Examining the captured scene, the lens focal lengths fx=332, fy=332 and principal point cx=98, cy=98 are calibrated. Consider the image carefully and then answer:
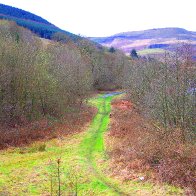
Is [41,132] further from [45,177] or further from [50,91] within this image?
[45,177]

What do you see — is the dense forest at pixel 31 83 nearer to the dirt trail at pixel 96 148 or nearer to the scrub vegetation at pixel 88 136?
the scrub vegetation at pixel 88 136

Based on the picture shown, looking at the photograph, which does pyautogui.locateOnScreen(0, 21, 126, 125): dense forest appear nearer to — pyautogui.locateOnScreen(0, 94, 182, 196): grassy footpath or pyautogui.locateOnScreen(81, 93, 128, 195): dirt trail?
pyautogui.locateOnScreen(81, 93, 128, 195): dirt trail

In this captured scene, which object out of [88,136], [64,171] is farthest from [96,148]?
[64,171]

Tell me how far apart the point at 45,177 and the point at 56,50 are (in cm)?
3681

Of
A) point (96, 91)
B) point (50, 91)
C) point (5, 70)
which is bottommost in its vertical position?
point (96, 91)

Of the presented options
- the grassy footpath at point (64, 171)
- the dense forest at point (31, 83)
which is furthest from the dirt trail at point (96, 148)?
the dense forest at point (31, 83)

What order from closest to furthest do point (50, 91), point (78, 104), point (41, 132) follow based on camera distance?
point (41, 132)
point (50, 91)
point (78, 104)

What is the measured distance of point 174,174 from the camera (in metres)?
18.5

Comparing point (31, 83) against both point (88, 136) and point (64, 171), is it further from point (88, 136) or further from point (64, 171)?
point (64, 171)

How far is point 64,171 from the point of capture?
2153 cm

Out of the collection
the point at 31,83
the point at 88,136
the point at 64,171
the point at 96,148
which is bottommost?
the point at 88,136

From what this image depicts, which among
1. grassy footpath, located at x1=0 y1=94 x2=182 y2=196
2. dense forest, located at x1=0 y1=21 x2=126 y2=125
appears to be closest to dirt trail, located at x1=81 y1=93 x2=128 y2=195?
grassy footpath, located at x1=0 y1=94 x2=182 y2=196

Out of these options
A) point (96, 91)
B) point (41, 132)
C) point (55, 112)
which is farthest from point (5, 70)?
point (96, 91)

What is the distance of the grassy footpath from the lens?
18219 millimetres
